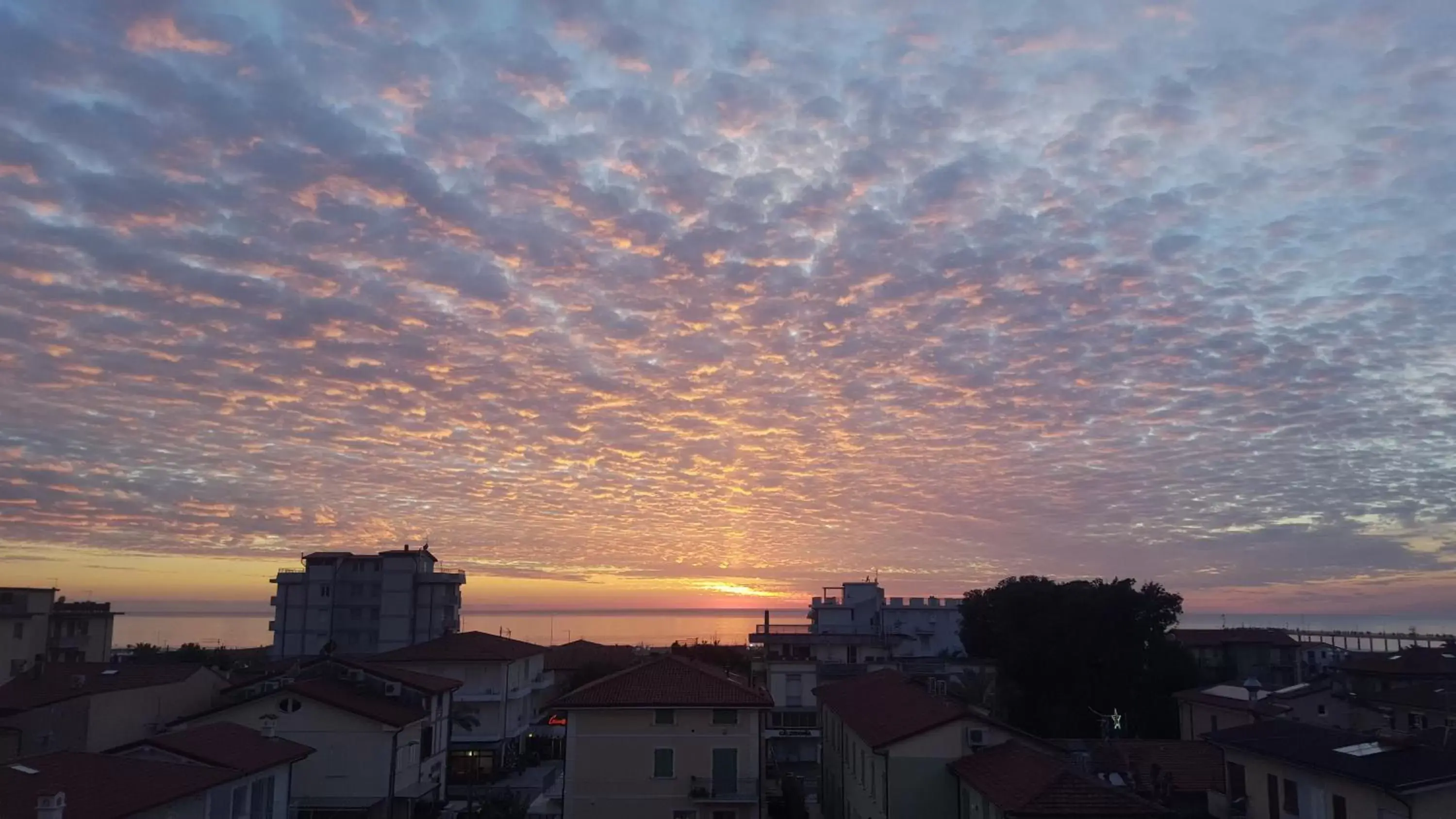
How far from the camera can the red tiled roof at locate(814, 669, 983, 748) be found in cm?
2600

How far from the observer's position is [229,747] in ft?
81.3

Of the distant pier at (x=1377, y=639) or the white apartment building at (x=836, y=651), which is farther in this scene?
the distant pier at (x=1377, y=639)

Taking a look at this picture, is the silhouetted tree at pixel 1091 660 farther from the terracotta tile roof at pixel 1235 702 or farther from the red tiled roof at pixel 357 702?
the red tiled roof at pixel 357 702

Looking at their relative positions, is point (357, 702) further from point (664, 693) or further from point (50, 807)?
point (50, 807)

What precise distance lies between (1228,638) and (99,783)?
71707 mm

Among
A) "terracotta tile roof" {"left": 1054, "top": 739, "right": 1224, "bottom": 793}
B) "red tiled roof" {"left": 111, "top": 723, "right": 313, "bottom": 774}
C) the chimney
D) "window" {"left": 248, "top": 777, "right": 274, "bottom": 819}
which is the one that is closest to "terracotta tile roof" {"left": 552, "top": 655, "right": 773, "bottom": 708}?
"red tiled roof" {"left": 111, "top": 723, "right": 313, "bottom": 774}

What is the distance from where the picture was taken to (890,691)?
3334 cm

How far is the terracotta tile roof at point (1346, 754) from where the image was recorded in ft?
65.3

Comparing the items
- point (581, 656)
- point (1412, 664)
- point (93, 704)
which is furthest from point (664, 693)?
point (1412, 664)

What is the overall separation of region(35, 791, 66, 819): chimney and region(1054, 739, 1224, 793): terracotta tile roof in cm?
2210

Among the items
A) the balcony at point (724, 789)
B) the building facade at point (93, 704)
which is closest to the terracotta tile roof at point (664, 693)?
the balcony at point (724, 789)

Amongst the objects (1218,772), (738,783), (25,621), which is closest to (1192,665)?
(1218,772)

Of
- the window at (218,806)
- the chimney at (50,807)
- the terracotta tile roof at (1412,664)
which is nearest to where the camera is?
the chimney at (50,807)

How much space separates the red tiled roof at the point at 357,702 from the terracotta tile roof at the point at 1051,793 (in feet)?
57.6
